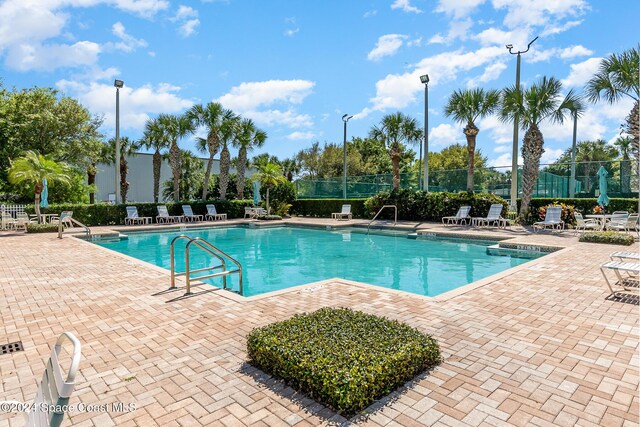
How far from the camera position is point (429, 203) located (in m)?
17.8

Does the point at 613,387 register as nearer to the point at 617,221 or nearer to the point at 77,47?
the point at 617,221

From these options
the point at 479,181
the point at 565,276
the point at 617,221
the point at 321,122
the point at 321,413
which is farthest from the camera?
the point at 321,122

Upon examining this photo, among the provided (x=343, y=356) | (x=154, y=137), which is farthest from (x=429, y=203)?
(x=154, y=137)

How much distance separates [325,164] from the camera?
38.2 metres

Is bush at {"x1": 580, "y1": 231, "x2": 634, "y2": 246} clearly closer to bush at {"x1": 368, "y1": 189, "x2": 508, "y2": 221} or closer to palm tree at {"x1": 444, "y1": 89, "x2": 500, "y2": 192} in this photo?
bush at {"x1": 368, "y1": 189, "x2": 508, "y2": 221}

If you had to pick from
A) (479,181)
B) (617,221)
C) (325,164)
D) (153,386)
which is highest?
(325,164)

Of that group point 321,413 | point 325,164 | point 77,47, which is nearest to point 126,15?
point 77,47

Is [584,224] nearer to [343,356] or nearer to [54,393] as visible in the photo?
[343,356]

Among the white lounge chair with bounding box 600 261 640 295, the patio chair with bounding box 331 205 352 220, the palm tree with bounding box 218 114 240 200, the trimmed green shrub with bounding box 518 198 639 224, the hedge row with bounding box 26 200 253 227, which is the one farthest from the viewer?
the palm tree with bounding box 218 114 240 200

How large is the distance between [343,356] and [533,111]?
51.2 feet

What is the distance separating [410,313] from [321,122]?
30852mm

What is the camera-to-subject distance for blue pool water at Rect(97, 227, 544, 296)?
8.05 m

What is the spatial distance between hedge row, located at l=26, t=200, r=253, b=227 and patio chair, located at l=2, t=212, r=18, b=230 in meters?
1.12

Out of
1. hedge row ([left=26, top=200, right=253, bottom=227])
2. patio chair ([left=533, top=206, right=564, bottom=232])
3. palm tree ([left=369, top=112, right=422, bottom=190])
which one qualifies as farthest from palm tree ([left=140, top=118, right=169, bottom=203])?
patio chair ([left=533, top=206, right=564, bottom=232])
